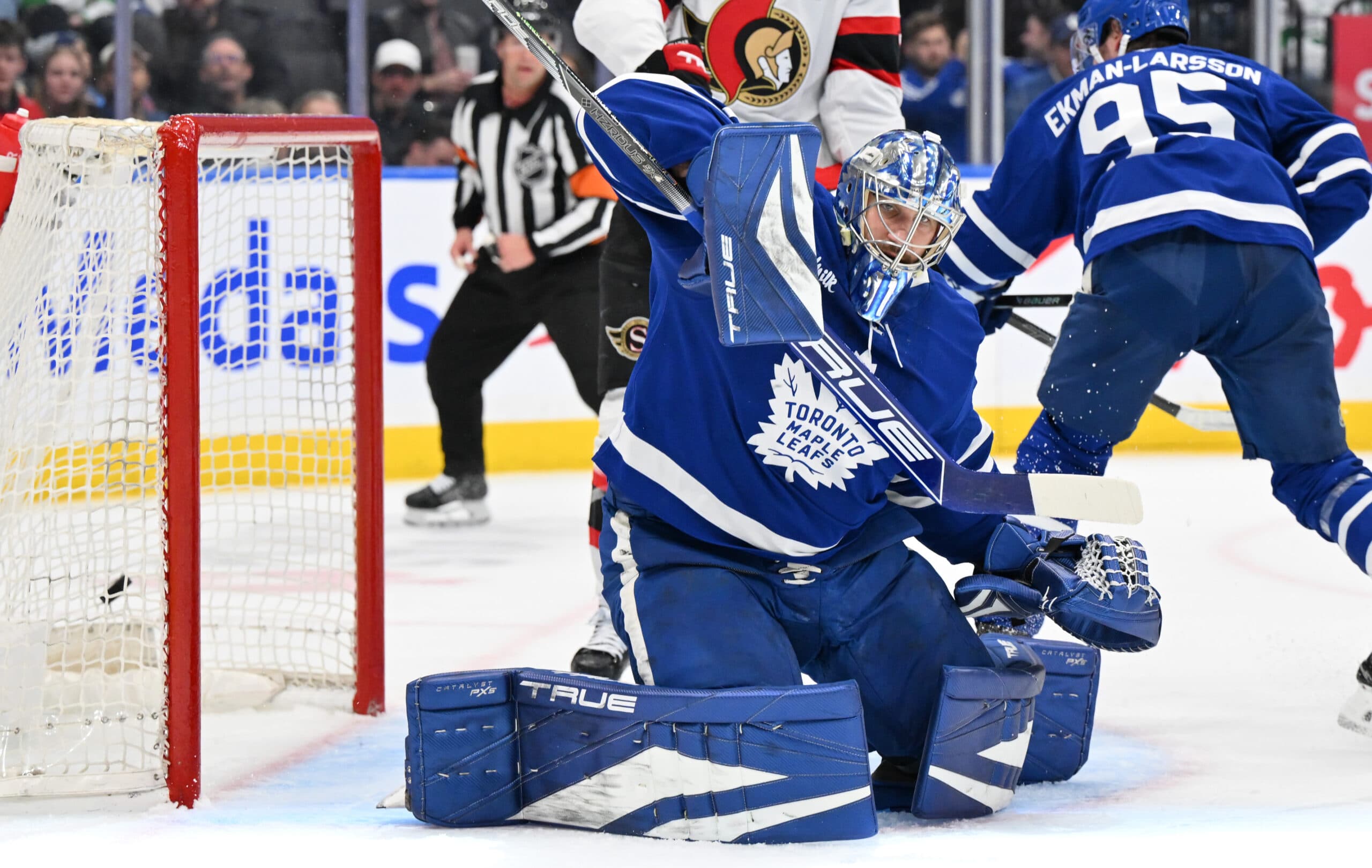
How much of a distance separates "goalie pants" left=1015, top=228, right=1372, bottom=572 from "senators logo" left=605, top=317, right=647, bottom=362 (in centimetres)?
56

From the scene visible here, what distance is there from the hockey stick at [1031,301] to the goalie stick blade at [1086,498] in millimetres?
911

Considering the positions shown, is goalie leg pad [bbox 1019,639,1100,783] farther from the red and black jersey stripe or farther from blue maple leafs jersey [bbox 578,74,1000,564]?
the red and black jersey stripe

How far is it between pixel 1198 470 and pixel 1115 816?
125 inches

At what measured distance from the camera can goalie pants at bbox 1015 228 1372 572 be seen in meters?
2.23

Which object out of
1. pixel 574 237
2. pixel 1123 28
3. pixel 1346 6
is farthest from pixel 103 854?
pixel 1346 6

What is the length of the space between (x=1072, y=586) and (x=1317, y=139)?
860mm

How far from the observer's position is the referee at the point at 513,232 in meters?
4.43

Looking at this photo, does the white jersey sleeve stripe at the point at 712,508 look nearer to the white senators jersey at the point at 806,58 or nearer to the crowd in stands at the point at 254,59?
the white senators jersey at the point at 806,58

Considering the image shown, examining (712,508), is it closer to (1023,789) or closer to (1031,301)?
(1023,789)

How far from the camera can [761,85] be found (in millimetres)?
2465

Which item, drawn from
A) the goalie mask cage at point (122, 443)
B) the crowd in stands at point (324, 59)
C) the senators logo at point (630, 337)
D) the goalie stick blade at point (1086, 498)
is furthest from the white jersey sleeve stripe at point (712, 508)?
the crowd in stands at point (324, 59)

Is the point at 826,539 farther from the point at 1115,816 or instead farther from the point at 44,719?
the point at 44,719

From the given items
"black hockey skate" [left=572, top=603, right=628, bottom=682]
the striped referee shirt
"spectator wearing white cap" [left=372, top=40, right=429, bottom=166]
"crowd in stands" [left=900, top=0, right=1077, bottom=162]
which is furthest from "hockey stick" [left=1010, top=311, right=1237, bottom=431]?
"spectator wearing white cap" [left=372, top=40, right=429, bottom=166]

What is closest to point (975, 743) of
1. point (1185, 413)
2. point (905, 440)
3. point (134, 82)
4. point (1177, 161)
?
point (905, 440)
